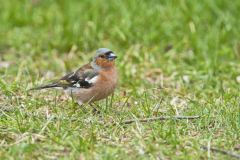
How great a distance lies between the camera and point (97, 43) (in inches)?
418

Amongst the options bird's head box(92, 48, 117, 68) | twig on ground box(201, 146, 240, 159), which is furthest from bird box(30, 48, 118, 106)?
twig on ground box(201, 146, 240, 159)

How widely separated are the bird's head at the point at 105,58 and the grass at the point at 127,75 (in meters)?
0.38

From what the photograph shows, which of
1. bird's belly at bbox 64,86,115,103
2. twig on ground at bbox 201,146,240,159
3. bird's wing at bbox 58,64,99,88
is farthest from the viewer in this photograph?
bird's wing at bbox 58,64,99,88

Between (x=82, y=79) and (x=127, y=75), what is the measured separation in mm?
1379

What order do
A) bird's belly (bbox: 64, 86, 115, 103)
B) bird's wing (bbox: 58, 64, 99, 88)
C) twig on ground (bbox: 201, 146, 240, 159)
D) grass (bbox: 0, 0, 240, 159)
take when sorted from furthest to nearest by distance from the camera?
bird's wing (bbox: 58, 64, 99, 88) → bird's belly (bbox: 64, 86, 115, 103) → grass (bbox: 0, 0, 240, 159) → twig on ground (bbox: 201, 146, 240, 159)

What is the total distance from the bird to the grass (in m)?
0.15

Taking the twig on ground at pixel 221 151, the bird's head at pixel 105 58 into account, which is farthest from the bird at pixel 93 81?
the twig on ground at pixel 221 151

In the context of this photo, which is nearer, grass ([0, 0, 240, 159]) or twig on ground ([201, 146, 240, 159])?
twig on ground ([201, 146, 240, 159])

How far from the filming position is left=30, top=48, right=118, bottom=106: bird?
781 centimetres

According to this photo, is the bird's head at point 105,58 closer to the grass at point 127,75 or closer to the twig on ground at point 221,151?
the grass at point 127,75

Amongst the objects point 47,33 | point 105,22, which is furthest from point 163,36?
point 47,33

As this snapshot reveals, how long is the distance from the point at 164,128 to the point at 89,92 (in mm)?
1451

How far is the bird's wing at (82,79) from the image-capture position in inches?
315

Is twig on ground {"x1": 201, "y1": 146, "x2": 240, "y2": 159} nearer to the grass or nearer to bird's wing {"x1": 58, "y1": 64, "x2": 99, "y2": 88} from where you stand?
the grass
